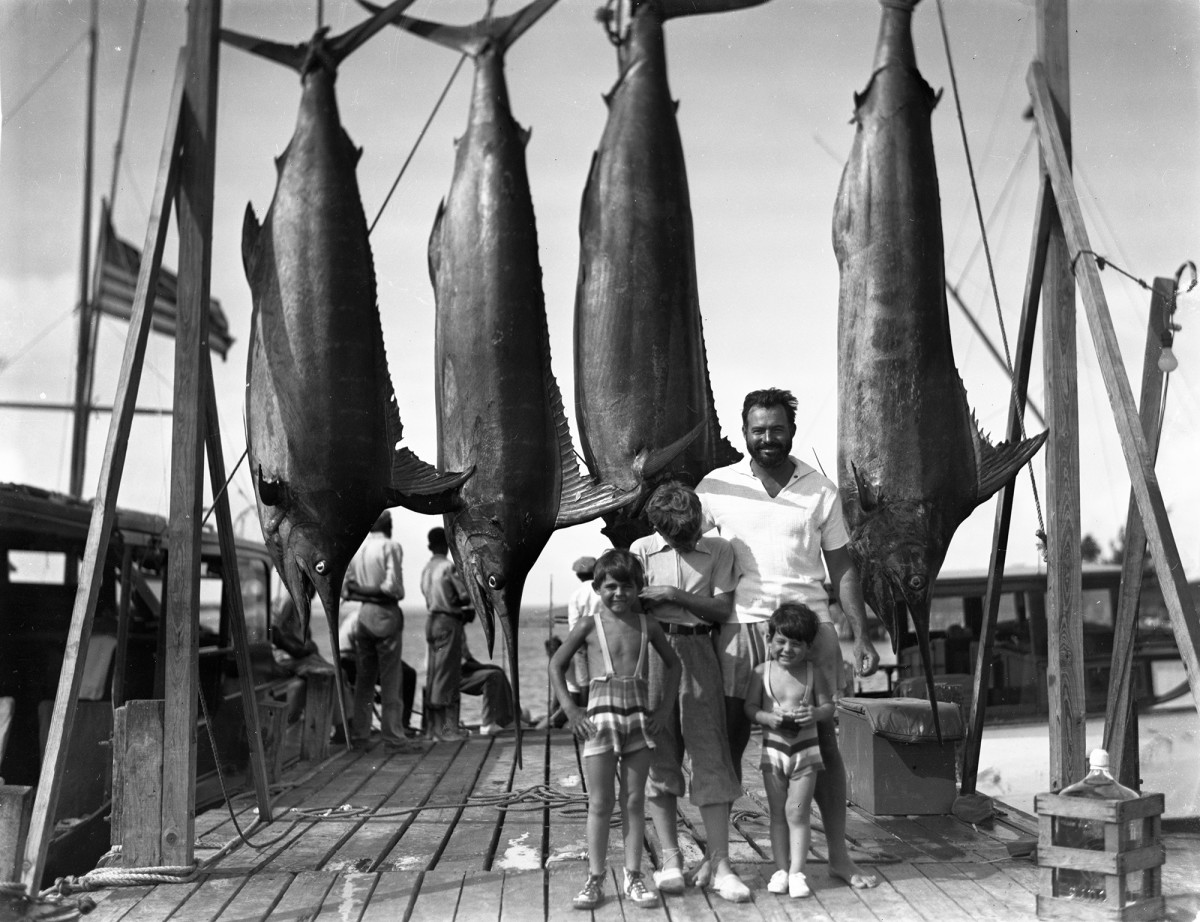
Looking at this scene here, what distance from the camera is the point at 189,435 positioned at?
363 centimetres

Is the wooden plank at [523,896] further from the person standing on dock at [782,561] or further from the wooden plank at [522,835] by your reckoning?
the person standing on dock at [782,561]

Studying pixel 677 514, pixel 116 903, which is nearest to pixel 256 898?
pixel 116 903

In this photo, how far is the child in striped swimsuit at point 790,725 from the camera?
3209 millimetres

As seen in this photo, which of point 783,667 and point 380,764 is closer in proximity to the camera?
point 783,667

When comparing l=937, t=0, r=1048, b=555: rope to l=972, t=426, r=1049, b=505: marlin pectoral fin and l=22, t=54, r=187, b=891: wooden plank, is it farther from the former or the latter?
l=22, t=54, r=187, b=891: wooden plank

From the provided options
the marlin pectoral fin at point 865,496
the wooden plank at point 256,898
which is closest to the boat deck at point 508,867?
the wooden plank at point 256,898

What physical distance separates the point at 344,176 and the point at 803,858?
8.46 feet

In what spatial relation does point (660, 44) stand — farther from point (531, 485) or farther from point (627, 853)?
point (627, 853)

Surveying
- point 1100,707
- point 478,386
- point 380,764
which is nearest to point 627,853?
point 478,386

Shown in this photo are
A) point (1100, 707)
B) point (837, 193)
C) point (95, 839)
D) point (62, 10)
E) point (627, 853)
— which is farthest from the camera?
point (1100, 707)

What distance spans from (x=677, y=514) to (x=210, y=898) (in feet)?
5.41

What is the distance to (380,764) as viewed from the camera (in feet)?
20.3

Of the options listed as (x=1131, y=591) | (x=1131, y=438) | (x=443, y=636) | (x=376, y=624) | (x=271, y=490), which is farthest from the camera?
(x=443, y=636)

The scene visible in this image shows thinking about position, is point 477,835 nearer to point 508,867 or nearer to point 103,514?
point 508,867
